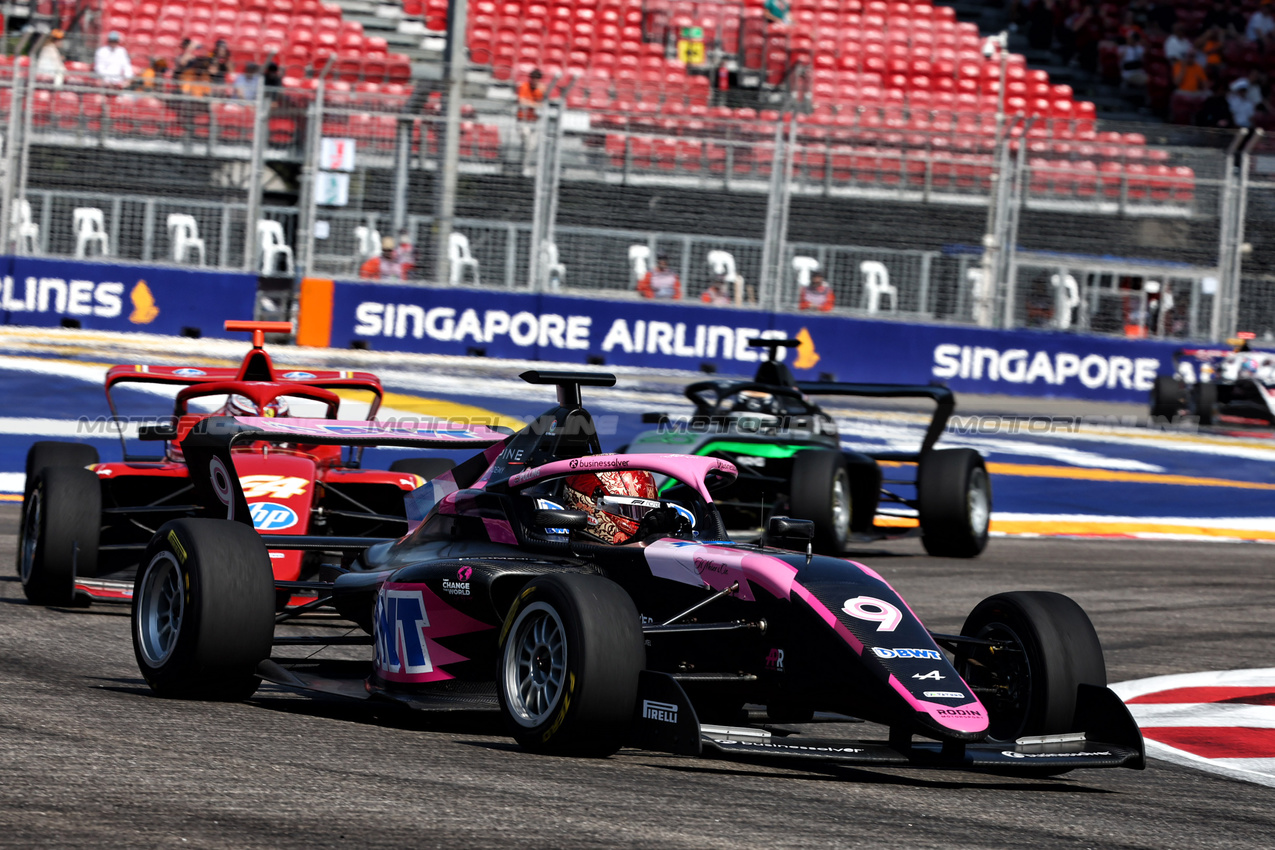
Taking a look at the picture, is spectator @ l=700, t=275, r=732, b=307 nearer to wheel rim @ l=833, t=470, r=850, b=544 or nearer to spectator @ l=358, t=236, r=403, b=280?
spectator @ l=358, t=236, r=403, b=280

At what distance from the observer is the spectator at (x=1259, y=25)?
112ft

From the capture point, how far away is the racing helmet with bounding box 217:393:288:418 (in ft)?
32.4

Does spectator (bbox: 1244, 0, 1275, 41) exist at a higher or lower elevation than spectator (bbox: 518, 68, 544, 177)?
→ higher

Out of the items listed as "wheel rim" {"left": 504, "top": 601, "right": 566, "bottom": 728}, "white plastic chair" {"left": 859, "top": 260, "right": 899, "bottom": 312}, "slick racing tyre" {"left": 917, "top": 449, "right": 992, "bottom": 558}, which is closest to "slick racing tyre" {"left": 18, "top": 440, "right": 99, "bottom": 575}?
"wheel rim" {"left": 504, "top": 601, "right": 566, "bottom": 728}

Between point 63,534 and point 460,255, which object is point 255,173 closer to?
point 460,255

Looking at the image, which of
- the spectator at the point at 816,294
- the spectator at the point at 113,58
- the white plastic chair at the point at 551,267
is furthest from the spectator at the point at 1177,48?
the spectator at the point at 113,58

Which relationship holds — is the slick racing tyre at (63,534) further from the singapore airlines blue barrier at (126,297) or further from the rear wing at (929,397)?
the singapore airlines blue barrier at (126,297)

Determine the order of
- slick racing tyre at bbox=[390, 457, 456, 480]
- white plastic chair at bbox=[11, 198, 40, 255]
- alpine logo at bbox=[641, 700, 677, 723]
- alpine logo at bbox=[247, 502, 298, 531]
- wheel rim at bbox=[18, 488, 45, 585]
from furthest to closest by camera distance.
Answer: white plastic chair at bbox=[11, 198, 40, 255] < slick racing tyre at bbox=[390, 457, 456, 480] < wheel rim at bbox=[18, 488, 45, 585] < alpine logo at bbox=[247, 502, 298, 531] < alpine logo at bbox=[641, 700, 677, 723]

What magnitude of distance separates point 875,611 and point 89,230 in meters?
17.6

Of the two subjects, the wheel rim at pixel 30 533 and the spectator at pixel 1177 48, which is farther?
the spectator at pixel 1177 48

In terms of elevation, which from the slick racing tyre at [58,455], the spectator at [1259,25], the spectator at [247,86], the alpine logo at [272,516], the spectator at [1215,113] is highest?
the spectator at [1259,25]

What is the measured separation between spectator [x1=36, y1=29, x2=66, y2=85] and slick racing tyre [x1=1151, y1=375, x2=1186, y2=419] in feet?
46.0

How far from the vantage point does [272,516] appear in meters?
8.86

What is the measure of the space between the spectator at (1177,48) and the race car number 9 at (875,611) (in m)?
29.8
